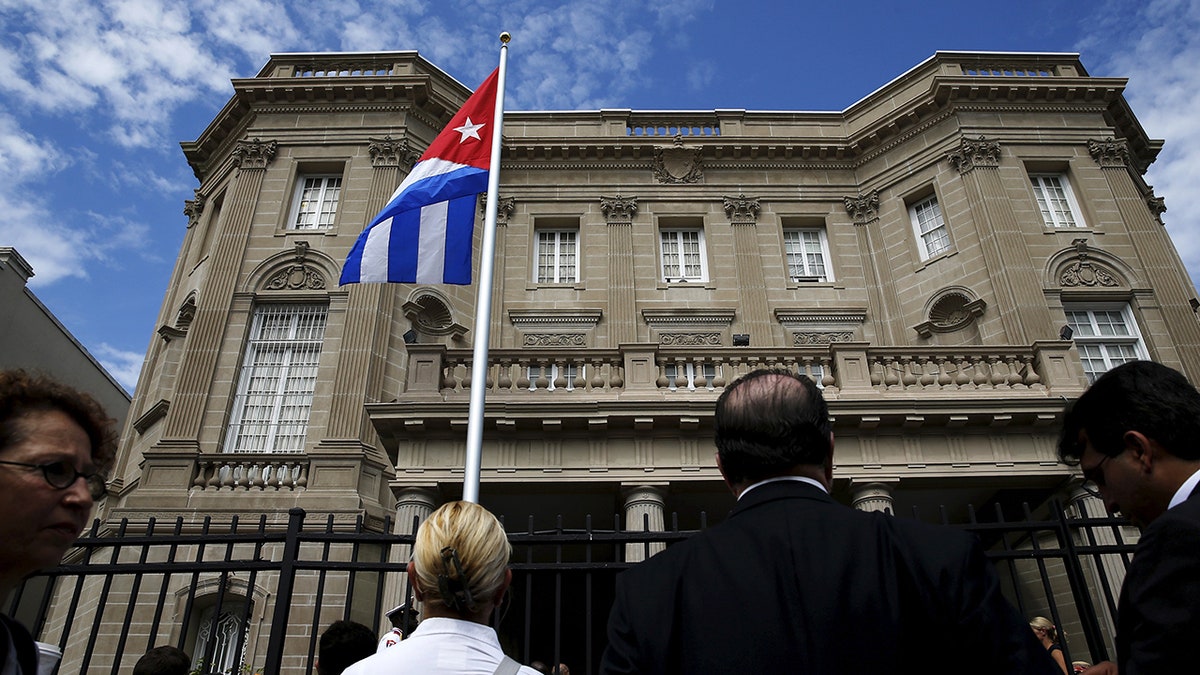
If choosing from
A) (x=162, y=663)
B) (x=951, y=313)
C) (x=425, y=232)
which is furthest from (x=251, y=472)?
(x=951, y=313)

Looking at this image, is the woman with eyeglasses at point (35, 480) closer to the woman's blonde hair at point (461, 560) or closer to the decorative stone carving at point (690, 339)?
the woman's blonde hair at point (461, 560)

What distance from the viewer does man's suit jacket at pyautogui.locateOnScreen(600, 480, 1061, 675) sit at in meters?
2.02

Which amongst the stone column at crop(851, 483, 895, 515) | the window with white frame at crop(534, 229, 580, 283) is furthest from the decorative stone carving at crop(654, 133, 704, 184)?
the stone column at crop(851, 483, 895, 515)

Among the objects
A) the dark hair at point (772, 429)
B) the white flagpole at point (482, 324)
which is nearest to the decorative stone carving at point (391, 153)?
the white flagpole at point (482, 324)

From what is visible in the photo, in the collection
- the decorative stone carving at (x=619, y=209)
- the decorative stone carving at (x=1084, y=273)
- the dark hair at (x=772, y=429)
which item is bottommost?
the dark hair at (x=772, y=429)

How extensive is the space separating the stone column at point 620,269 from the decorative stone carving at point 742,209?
106 inches

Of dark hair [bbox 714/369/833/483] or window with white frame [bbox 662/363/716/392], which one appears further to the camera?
window with white frame [bbox 662/363/716/392]

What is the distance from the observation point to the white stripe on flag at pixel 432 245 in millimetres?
9305

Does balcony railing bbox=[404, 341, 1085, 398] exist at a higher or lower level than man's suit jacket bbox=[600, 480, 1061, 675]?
higher

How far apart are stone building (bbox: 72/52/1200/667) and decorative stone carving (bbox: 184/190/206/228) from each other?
4.9 inches

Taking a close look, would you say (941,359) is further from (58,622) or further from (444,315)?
(58,622)

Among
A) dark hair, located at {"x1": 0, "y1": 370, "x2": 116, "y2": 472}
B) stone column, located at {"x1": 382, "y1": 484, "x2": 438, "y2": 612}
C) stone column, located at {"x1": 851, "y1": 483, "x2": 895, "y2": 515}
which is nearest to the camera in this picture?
dark hair, located at {"x1": 0, "y1": 370, "x2": 116, "y2": 472}

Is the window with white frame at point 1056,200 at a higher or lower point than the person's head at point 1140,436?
higher

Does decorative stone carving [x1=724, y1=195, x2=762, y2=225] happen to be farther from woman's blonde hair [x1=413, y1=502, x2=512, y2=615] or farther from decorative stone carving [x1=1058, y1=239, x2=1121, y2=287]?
woman's blonde hair [x1=413, y1=502, x2=512, y2=615]
